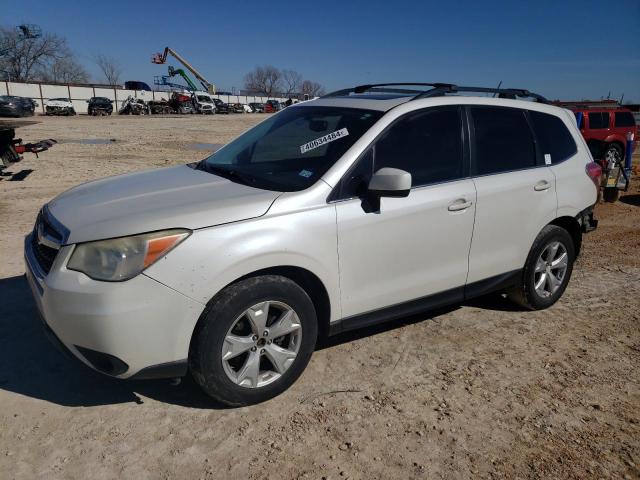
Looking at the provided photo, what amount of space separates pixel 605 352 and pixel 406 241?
1.83 m

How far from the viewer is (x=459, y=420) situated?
2953mm

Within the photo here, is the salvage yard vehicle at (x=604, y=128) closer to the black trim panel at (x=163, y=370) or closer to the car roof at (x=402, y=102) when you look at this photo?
the car roof at (x=402, y=102)

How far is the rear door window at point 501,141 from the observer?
383cm

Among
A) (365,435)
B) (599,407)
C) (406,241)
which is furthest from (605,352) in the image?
(365,435)

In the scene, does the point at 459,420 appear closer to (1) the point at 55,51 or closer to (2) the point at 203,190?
(2) the point at 203,190

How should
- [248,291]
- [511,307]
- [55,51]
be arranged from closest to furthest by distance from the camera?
1. [248,291]
2. [511,307]
3. [55,51]

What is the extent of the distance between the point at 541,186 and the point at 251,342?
2.69m

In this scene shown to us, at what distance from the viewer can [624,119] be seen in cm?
1539

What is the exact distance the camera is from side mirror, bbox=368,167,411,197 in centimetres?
302

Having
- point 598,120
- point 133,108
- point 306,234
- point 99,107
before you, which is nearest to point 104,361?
point 306,234

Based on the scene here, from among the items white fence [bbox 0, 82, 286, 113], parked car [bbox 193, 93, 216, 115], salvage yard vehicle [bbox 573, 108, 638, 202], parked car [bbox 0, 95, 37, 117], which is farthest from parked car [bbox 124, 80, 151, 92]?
salvage yard vehicle [bbox 573, 108, 638, 202]

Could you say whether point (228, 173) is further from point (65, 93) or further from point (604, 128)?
point (65, 93)

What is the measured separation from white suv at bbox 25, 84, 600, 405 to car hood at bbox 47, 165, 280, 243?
0.04 ft

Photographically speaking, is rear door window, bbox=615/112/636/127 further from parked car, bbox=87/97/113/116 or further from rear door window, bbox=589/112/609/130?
parked car, bbox=87/97/113/116
